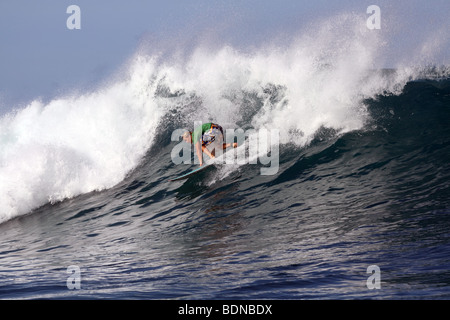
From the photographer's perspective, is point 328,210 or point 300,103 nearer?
point 328,210


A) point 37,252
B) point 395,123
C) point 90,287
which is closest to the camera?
point 90,287

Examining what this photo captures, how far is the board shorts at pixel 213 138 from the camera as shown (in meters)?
10.9

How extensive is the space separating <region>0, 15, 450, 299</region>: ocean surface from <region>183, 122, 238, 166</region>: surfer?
0.57m

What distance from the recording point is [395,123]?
408 inches

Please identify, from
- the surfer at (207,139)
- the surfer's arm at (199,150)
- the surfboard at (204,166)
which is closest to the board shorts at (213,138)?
the surfer at (207,139)

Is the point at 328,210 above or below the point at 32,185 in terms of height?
below

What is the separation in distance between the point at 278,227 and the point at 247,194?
2.37 meters

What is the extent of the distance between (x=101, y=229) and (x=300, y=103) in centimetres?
619

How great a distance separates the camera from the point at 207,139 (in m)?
10.9

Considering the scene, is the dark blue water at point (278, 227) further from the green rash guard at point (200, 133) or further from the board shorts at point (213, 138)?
the green rash guard at point (200, 133)

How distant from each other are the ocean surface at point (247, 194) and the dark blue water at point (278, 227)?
0.11ft

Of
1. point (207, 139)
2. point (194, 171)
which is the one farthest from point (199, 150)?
point (194, 171)
